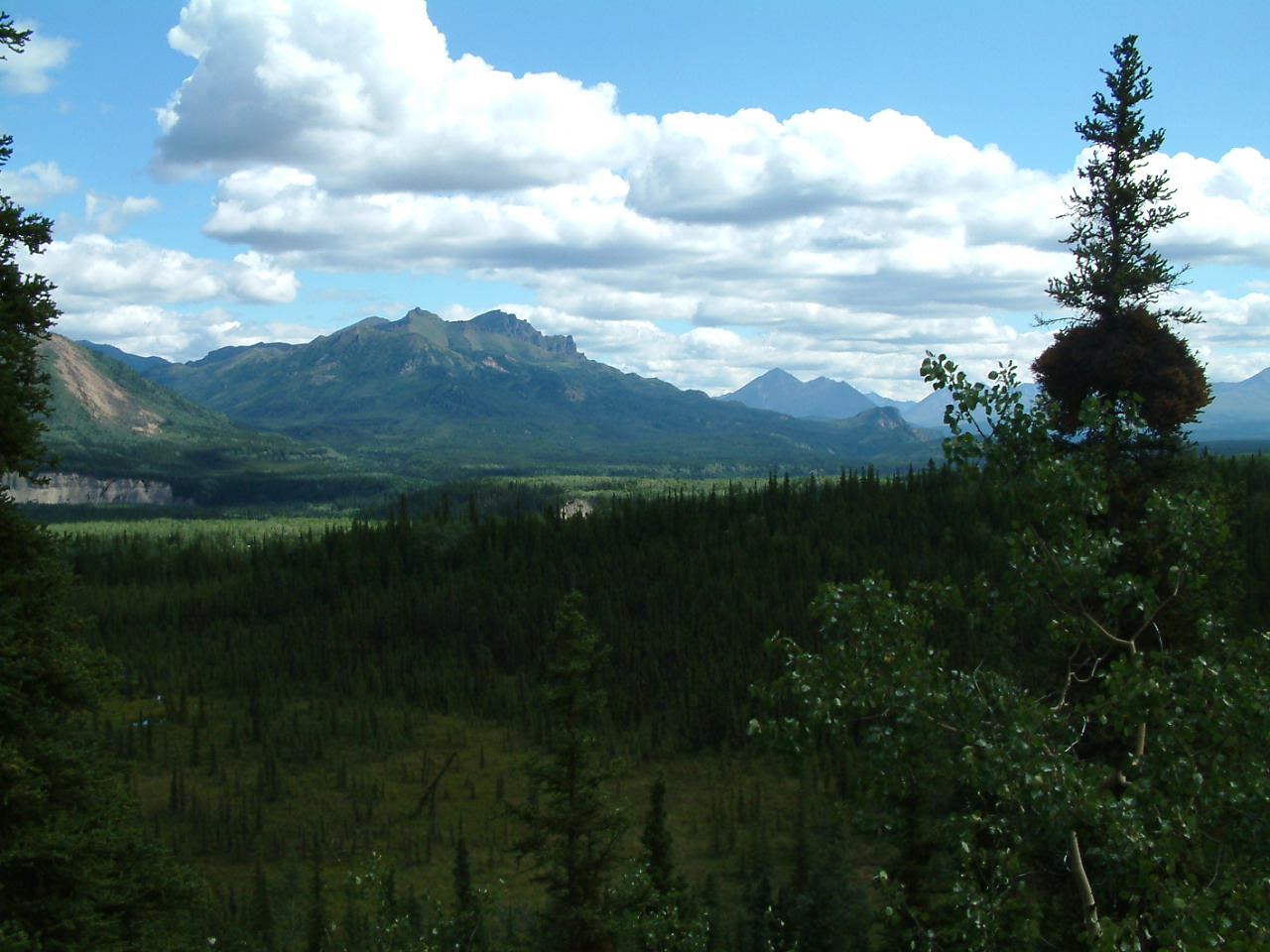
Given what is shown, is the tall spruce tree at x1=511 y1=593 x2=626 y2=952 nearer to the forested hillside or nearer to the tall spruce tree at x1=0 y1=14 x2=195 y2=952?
the tall spruce tree at x1=0 y1=14 x2=195 y2=952

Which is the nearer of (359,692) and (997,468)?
(997,468)

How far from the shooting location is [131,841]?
21.8 meters

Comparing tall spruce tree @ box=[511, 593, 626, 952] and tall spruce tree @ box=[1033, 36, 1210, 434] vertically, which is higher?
tall spruce tree @ box=[1033, 36, 1210, 434]

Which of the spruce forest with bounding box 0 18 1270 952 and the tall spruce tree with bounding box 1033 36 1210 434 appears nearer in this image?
the spruce forest with bounding box 0 18 1270 952

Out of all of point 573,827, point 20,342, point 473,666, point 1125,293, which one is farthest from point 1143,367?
point 473,666

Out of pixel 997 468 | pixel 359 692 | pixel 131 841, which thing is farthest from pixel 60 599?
pixel 359 692

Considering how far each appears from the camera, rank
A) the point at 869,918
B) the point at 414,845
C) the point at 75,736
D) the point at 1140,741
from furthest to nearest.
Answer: the point at 414,845 → the point at 869,918 → the point at 75,736 → the point at 1140,741

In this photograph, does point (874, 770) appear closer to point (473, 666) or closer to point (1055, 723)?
point (1055, 723)

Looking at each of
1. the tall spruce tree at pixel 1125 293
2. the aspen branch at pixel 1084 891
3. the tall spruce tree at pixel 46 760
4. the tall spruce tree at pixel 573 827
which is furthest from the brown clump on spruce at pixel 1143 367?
the tall spruce tree at pixel 46 760

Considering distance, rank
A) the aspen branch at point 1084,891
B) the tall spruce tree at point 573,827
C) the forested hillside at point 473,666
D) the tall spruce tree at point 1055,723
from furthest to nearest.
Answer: the forested hillside at point 473,666 < the tall spruce tree at point 573,827 < the aspen branch at point 1084,891 < the tall spruce tree at point 1055,723

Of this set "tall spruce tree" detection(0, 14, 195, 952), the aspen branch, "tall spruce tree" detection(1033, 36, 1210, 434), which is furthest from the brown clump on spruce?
"tall spruce tree" detection(0, 14, 195, 952)

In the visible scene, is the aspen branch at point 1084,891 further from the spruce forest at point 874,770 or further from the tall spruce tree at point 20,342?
the tall spruce tree at point 20,342

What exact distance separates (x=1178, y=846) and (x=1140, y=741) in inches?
48.6

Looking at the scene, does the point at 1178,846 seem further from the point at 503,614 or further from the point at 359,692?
the point at 503,614
